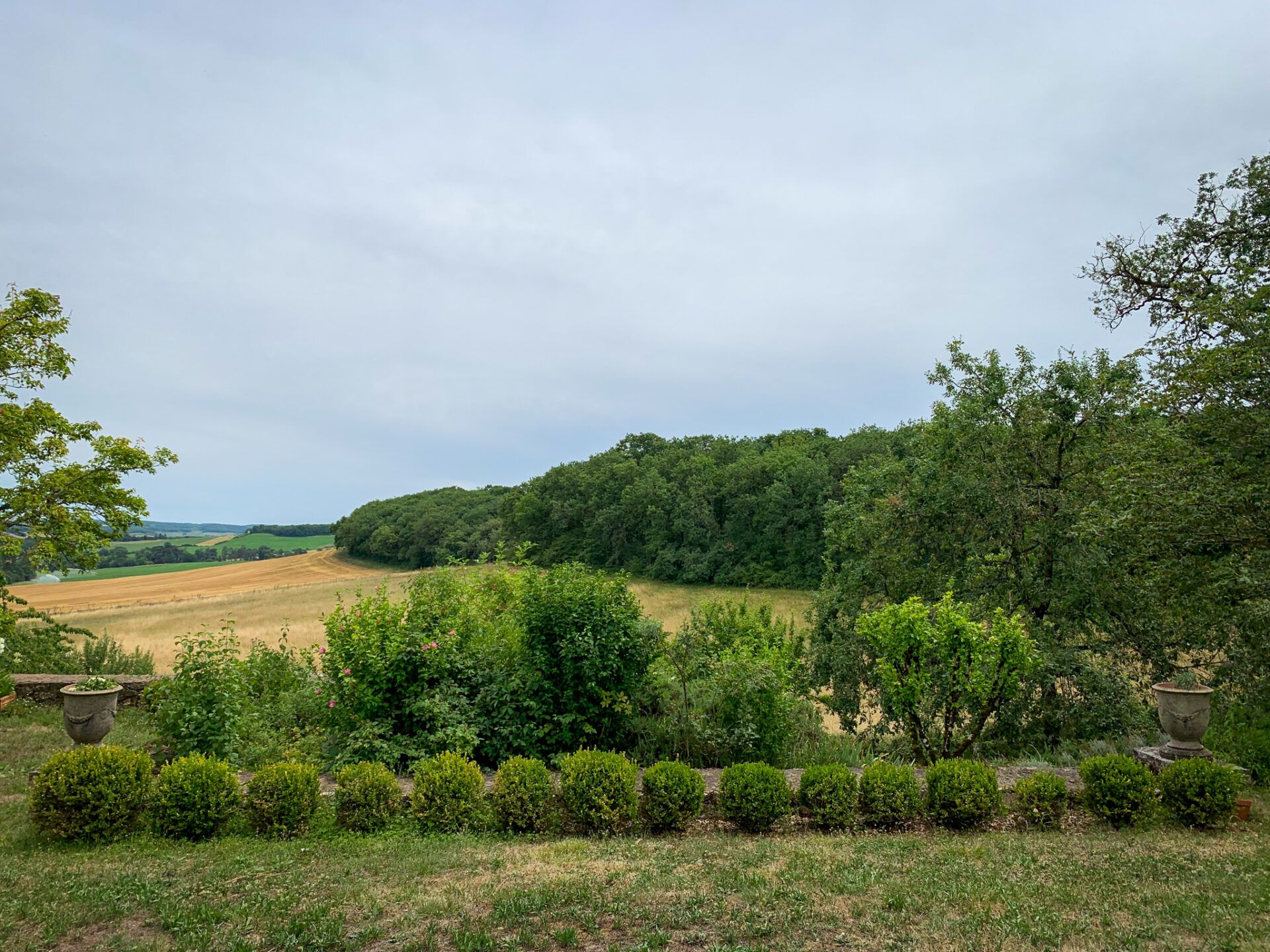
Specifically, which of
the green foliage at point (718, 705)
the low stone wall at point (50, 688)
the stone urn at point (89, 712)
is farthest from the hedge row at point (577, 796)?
the low stone wall at point (50, 688)

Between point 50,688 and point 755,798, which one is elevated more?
point 755,798

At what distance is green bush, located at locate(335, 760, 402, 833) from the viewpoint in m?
5.89

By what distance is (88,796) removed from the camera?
5566 millimetres

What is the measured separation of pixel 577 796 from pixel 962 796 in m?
3.62

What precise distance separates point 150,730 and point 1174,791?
12.8m

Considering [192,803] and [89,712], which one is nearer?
[192,803]

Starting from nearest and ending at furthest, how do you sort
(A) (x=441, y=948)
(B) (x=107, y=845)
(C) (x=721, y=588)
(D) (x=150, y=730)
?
(A) (x=441, y=948)
(B) (x=107, y=845)
(D) (x=150, y=730)
(C) (x=721, y=588)

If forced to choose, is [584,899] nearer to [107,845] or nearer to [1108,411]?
[107,845]

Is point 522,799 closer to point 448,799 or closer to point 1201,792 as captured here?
point 448,799

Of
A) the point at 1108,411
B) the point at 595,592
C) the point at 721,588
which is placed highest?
the point at 1108,411

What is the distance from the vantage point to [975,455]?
12023 millimetres

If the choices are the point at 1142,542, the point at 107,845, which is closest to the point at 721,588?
the point at 1142,542

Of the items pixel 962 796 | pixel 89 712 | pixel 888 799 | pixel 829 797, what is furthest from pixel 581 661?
pixel 89 712

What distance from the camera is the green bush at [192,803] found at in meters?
5.64
